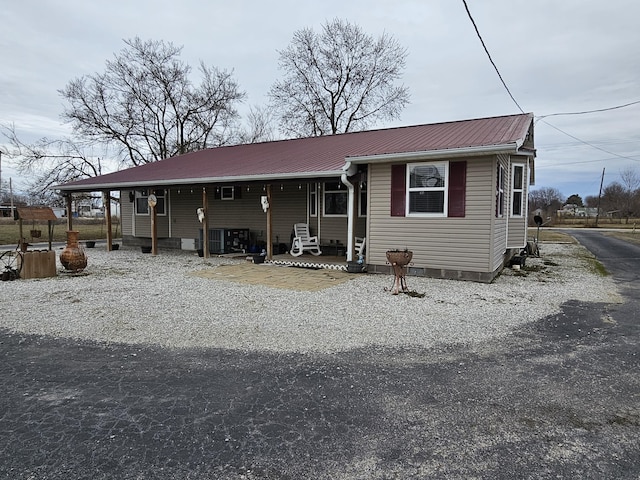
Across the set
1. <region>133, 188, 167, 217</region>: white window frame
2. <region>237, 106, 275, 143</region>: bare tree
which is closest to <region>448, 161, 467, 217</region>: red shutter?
<region>133, 188, 167, 217</region>: white window frame

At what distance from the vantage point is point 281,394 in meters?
3.01

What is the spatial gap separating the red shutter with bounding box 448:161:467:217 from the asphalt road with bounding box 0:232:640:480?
392cm

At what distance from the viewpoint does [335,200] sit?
438 inches

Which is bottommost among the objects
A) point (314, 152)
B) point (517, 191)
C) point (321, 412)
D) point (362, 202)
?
point (321, 412)

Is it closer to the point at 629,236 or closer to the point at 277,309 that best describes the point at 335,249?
the point at 277,309

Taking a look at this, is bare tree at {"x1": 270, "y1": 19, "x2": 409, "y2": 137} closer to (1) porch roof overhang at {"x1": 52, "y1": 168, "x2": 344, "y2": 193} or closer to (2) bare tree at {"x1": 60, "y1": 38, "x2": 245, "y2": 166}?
(2) bare tree at {"x1": 60, "y1": 38, "x2": 245, "y2": 166}

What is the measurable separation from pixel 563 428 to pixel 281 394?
192 cm

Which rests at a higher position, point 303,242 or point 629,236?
point 303,242

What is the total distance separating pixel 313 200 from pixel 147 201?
7.27 metres

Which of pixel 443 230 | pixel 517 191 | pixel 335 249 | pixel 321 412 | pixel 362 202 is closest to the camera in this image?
pixel 321 412

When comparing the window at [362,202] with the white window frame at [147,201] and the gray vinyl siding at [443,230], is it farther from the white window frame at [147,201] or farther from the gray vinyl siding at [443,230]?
the white window frame at [147,201]

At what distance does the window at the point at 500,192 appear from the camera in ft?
26.7

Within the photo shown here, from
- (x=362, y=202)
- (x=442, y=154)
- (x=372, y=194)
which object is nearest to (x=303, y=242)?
(x=362, y=202)

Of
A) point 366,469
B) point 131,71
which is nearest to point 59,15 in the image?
point 131,71
